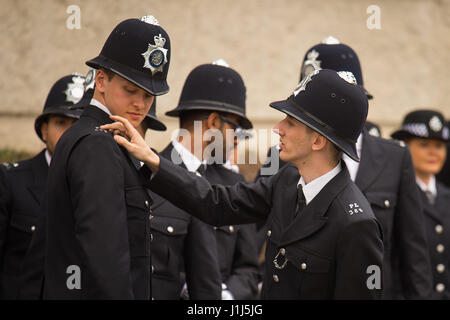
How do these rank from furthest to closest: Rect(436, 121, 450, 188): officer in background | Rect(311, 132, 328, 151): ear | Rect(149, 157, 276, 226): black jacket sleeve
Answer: Rect(436, 121, 450, 188): officer in background → Rect(149, 157, 276, 226): black jacket sleeve → Rect(311, 132, 328, 151): ear

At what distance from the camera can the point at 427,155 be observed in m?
6.11

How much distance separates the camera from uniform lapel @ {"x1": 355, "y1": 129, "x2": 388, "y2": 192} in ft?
14.8

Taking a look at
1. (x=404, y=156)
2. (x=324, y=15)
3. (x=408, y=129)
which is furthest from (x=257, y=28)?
(x=404, y=156)

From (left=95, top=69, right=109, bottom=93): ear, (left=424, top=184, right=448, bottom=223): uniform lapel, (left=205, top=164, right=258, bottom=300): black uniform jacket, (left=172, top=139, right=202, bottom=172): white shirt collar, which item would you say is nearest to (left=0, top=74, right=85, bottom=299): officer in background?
(left=172, top=139, right=202, bottom=172): white shirt collar

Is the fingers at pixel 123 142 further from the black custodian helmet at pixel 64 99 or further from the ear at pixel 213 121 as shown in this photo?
the black custodian helmet at pixel 64 99

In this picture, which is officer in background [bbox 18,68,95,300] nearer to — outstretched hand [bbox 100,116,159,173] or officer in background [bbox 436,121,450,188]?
outstretched hand [bbox 100,116,159,173]

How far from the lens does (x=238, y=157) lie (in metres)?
7.15

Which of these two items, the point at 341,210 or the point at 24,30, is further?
the point at 24,30

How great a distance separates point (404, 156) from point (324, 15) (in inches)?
136

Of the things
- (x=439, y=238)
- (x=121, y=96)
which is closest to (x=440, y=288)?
(x=439, y=238)

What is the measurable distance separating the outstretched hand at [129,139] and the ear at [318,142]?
77 cm

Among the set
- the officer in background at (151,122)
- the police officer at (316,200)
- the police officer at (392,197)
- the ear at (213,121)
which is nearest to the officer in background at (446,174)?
the police officer at (392,197)

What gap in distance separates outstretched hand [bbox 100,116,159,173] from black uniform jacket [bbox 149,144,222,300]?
967mm
